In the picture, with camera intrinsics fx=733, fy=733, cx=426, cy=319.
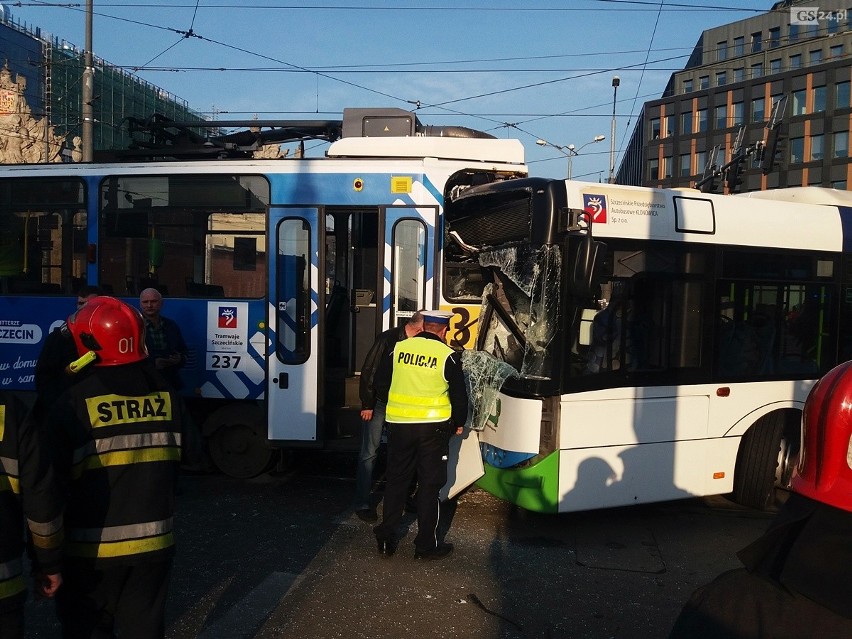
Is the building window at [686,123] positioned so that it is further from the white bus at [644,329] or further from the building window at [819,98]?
the white bus at [644,329]

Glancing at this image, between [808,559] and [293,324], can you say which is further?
[293,324]

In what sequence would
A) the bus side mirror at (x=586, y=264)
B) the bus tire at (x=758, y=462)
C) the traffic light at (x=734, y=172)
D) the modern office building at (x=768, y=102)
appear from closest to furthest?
the bus side mirror at (x=586, y=264), the bus tire at (x=758, y=462), the traffic light at (x=734, y=172), the modern office building at (x=768, y=102)

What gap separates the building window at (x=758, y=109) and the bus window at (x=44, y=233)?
67.3 m

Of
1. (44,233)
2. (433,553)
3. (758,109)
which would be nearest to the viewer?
(433,553)

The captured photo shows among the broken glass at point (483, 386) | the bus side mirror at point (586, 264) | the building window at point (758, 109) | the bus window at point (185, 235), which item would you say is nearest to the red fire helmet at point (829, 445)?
the bus side mirror at point (586, 264)

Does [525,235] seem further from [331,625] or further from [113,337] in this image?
[113,337]

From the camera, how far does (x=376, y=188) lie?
693cm

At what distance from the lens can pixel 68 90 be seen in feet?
171

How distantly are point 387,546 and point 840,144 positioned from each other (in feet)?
224

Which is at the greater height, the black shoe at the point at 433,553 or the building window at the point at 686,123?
the building window at the point at 686,123

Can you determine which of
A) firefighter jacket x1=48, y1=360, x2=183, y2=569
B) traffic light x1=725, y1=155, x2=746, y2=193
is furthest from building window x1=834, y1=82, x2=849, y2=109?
firefighter jacket x1=48, y1=360, x2=183, y2=569

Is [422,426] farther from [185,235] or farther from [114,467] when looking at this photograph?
[185,235]

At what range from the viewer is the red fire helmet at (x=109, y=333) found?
2963 millimetres

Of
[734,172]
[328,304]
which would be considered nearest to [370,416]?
[328,304]
